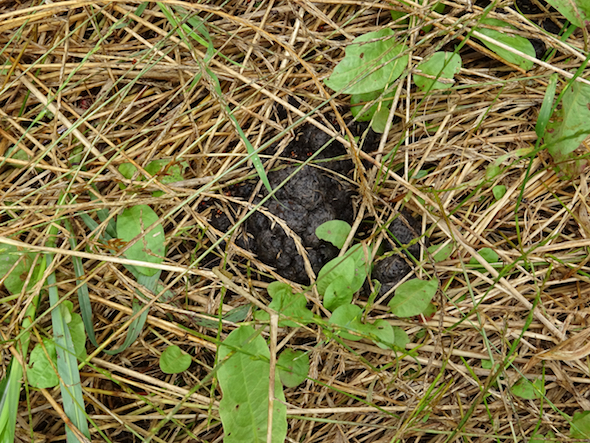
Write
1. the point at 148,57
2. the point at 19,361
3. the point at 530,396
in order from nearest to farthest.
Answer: the point at 19,361 < the point at 530,396 < the point at 148,57

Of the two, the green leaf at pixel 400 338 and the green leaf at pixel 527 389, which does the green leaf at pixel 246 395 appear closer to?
the green leaf at pixel 400 338

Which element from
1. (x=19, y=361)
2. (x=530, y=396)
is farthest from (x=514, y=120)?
(x=19, y=361)

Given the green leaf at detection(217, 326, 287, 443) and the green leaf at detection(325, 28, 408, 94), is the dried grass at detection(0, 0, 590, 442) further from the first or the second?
the green leaf at detection(217, 326, 287, 443)

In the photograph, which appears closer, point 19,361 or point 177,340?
point 19,361

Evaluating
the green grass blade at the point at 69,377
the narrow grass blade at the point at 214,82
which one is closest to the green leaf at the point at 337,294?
the narrow grass blade at the point at 214,82

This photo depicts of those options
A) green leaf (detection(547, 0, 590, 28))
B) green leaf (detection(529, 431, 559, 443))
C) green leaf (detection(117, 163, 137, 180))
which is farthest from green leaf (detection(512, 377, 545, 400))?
green leaf (detection(117, 163, 137, 180))

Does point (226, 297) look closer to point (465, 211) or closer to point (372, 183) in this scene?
point (372, 183)

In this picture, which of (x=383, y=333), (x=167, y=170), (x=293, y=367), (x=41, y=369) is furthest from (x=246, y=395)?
(x=167, y=170)
